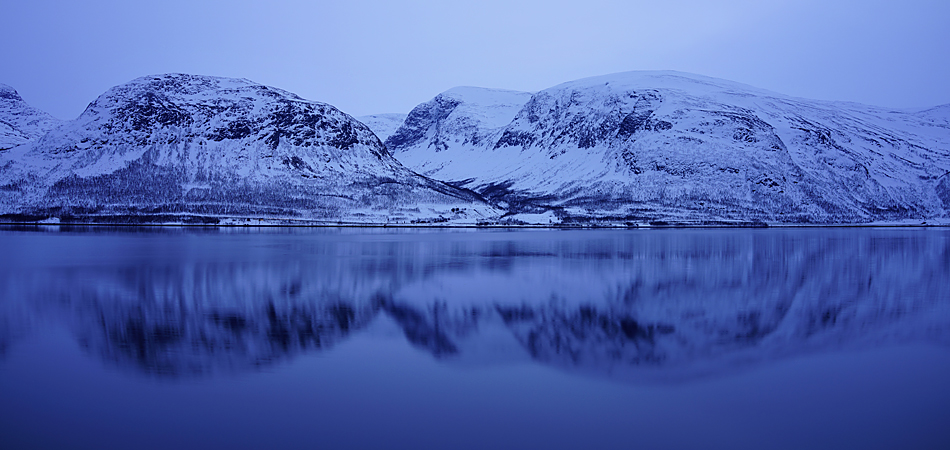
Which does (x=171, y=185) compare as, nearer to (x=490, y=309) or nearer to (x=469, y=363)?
(x=490, y=309)

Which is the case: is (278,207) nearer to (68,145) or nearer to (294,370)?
(68,145)

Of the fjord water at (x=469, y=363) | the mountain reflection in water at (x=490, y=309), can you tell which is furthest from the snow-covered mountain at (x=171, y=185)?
the fjord water at (x=469, y=363)

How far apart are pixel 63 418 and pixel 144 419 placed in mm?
1769

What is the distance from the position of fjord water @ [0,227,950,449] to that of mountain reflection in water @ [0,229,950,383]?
6.6 inches

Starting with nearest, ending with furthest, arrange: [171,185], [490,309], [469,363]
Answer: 1. [469,363]
2. [490,309]
3. [171,185]

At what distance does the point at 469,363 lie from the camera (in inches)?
781

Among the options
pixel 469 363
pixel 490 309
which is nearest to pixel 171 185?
pixel 490 309

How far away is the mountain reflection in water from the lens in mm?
20953

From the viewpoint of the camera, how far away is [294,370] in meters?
18.6

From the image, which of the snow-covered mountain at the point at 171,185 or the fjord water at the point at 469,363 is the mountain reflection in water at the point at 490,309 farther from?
the snow-covered mountain at the point at 171,185

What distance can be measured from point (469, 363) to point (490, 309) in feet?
33.4

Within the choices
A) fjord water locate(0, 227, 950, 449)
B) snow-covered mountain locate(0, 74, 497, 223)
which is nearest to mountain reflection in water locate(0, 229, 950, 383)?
fjord water locate(0, 227, 950, 449)

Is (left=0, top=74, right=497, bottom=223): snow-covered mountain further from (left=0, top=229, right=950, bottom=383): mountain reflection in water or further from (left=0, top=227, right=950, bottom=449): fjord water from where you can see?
(left=0, top=227, right=950, bottom=449): fjord water

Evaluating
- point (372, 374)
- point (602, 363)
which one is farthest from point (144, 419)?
point (602, 363)
